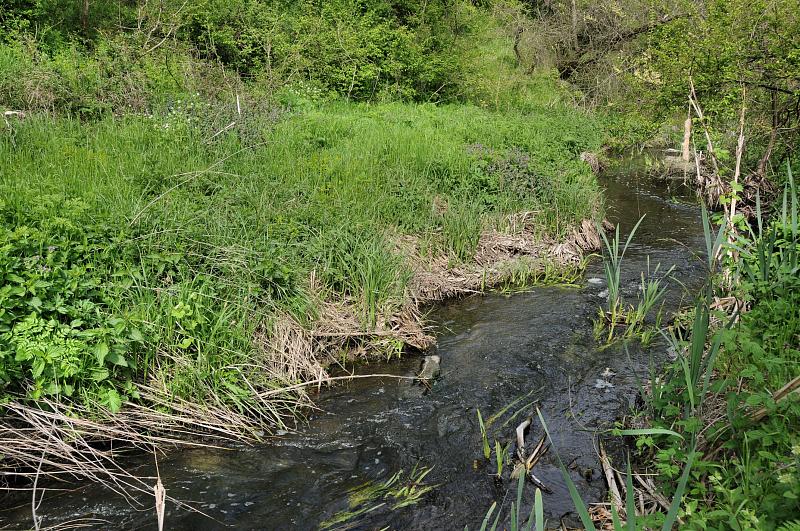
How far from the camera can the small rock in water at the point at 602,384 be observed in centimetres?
516

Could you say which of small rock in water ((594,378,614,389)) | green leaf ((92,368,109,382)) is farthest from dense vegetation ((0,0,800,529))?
small rock in water ((594,378,614,389))

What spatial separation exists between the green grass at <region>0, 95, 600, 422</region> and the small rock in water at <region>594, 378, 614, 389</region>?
199cm

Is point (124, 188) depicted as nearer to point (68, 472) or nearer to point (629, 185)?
point (68, 472)

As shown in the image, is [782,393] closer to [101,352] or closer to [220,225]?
[101,352]

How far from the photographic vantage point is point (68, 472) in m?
3.84

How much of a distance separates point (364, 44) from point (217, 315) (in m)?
11.4

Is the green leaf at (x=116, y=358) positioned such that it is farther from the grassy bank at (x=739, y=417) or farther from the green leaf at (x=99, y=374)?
the grassy bank at (x=739, y=417)

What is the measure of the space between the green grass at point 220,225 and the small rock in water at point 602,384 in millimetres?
1986

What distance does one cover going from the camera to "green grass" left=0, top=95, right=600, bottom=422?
4.29 meters

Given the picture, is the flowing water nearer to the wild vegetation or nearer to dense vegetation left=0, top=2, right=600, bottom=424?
the wild vegetation

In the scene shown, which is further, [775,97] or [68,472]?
[775,97]

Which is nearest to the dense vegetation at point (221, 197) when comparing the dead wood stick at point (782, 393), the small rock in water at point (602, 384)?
the small rock in water at point (602, 384)

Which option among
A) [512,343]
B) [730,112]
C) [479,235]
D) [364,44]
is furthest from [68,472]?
[364,44]

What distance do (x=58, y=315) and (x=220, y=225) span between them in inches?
67.4
